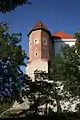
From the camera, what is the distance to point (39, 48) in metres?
65.2

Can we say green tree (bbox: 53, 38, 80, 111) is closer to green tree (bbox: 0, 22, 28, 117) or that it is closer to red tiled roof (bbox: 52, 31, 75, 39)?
green tree (bbox: 0, 22, 28, 117)

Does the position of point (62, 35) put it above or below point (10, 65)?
above

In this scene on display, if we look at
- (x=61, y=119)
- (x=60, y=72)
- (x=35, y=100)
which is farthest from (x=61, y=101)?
(x=61, y=119)

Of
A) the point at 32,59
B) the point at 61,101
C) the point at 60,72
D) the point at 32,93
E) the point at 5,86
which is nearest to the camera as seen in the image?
the point at 5,86

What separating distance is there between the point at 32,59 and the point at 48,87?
3516 centimetres

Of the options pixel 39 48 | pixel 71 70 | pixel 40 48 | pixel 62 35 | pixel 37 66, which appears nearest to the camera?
pixel 71 70

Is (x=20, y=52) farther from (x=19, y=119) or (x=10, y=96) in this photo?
(x=19, y=119)

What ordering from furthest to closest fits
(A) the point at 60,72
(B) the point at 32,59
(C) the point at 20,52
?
(B) the point at 32,59 < (A) the point at 60,72 < (C) the point at 20,52

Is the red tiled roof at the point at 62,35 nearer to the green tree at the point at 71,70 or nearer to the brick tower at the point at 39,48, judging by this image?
the brick tower at the point at 39,48

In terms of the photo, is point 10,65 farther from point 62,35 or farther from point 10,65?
point 62,35

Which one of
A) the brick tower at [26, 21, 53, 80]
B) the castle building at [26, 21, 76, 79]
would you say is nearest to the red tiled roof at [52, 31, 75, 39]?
the castle building at [26, 21, 76, 79]

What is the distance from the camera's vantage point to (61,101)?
34.2 metres

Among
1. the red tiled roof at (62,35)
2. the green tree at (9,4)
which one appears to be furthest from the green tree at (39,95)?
the red tiled roof at (62,35)

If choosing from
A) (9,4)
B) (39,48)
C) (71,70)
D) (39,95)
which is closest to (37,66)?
(39,48)
